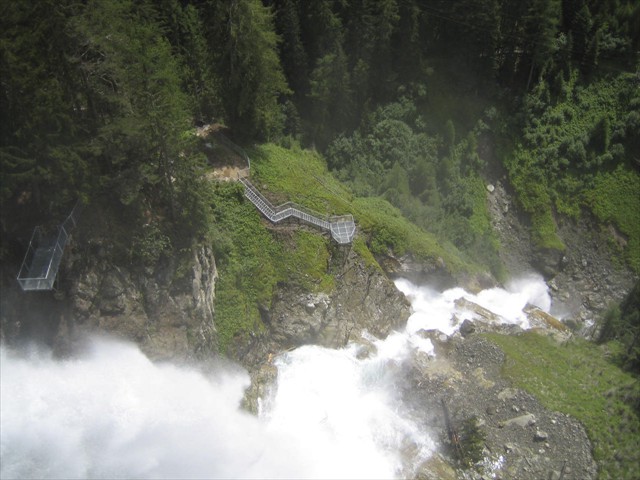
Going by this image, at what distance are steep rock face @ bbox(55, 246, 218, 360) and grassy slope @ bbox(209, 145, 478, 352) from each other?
1.63m

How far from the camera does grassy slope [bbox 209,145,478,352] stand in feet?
92.5

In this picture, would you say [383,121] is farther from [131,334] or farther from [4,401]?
[4,401]

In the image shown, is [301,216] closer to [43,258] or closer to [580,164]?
[43,258]

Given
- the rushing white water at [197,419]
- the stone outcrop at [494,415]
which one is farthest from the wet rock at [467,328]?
the rushing white water at [197,419]

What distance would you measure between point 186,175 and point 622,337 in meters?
31.3

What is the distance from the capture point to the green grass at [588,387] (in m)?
26.3

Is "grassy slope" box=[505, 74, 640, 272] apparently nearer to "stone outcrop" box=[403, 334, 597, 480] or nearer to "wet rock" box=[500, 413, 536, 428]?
"stone outcrop" box=[403, 334, 597, 480]

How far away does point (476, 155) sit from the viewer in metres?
44.9

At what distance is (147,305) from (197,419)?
603 cm

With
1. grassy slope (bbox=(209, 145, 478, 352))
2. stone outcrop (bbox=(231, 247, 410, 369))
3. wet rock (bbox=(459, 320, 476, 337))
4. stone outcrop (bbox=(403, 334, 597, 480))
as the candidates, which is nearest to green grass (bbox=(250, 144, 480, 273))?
grassy slope (bbox=(209, 145, 478, 352))

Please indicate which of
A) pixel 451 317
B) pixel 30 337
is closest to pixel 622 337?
pixel 451 317

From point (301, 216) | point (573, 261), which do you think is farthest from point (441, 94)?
point (301, 216)

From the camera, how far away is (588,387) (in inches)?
1166

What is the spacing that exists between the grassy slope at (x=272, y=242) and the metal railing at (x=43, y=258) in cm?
845
